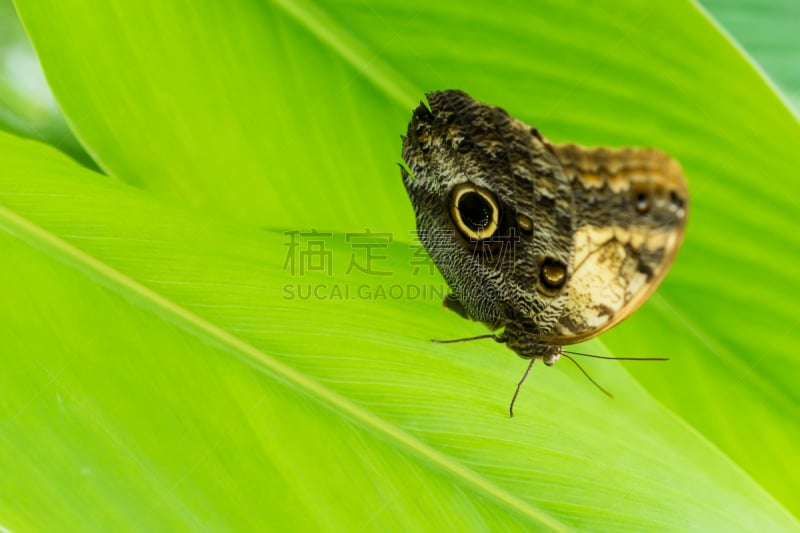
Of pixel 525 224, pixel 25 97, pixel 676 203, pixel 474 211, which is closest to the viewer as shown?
pixel 676 203

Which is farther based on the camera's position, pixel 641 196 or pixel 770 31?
pixel 770 31

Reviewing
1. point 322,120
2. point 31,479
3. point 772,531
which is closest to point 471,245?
point 322,120

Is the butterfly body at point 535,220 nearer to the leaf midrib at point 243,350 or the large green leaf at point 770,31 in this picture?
the leaf midrib at point 243,350

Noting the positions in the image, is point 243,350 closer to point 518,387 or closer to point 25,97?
point 518,387

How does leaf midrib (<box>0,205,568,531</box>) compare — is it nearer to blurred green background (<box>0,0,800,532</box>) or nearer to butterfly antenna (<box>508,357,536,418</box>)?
blurred green background (<box>0,0,800,532</box>)

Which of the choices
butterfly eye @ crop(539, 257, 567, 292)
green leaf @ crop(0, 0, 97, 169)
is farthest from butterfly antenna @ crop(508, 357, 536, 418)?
green leaf @ crop(0, 0, 97, 169)

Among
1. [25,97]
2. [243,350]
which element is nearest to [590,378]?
[243,350]

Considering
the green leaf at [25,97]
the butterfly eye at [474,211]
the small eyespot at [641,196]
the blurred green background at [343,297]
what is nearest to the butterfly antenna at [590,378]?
the blurred green background at [343,297]
